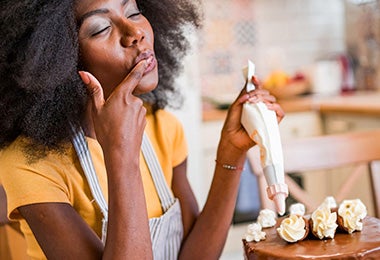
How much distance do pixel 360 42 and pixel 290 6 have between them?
0.44m

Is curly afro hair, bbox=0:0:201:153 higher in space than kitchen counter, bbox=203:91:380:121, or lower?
higher

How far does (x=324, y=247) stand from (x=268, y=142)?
0.67 ft

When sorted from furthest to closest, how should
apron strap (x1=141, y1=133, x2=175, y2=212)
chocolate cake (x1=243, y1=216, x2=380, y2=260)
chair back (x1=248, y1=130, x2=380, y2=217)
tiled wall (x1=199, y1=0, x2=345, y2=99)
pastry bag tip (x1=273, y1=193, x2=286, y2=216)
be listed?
tiled wall (x1=199, y1=0, x2=345, y2=99) → chair back (x1=248, y1=130, x2=380, y2=217) → apron strap (x1=141, y1=133, x2=175, y2=212) → pastry bag tip (x1=273, y1=193, x2=286, y2=216) → chocolate cake (x1=243, y1=216, x2=380, y2=260)

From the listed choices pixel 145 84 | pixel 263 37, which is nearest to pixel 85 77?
pixel 145 84

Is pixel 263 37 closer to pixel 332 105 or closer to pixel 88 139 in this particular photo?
pixel 332 105

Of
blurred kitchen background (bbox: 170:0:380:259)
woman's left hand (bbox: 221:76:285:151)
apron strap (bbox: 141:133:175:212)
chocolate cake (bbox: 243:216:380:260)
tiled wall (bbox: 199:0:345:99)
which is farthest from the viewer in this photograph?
tiled wall (bbox: 199:0:345:99)

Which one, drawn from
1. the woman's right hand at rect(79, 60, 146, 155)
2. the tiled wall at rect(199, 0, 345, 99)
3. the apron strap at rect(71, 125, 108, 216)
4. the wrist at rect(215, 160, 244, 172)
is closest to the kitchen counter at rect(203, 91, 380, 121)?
the tiled wall at rect(199, 0, 345, 99)

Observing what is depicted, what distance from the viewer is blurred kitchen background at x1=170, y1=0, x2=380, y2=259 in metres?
2.90

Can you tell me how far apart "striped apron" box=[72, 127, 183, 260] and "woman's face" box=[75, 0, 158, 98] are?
0.15 meters

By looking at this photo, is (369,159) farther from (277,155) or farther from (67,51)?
(67,51)

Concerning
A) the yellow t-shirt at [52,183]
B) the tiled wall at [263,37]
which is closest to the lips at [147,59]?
the yellow t-shirt at [52,183]

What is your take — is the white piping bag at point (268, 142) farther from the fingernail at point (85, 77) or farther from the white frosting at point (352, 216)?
the fingernail at point (85, 77)

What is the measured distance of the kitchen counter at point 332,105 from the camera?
8.43 ft

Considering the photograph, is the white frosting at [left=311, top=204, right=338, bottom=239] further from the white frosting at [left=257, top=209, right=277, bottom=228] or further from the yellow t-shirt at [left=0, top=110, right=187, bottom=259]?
the yellow t-shirt at [left=0, top=110, right=187, bottom=259]
